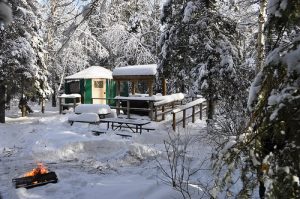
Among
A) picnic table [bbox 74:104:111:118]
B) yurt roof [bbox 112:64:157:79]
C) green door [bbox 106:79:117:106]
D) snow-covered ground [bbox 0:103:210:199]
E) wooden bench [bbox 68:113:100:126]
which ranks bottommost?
snow-covered ground [bbox 0:103:210:199]

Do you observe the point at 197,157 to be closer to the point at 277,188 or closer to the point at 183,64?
the point at 183,64

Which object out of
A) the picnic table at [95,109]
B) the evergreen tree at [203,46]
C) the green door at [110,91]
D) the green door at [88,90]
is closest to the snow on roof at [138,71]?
the picnic table at [95,109]

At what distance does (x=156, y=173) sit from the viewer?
339 inches

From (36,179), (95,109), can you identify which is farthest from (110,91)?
(36,179)

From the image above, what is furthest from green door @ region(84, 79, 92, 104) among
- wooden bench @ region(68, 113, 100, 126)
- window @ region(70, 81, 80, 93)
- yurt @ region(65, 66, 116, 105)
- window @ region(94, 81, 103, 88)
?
wooden bench @ region(68, 113, 100, 126)

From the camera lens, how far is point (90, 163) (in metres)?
9.95

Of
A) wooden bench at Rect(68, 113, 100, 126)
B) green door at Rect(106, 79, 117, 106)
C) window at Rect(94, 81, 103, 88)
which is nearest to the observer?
wooden bench at Rect(68, 113, 100, 126)

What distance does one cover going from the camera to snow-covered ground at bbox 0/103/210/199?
7099 mm

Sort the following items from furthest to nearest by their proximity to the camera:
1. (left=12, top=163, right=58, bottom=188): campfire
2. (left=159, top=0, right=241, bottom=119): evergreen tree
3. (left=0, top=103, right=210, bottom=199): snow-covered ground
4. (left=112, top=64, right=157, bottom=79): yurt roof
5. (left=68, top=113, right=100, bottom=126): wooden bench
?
(left=112, top=64, right=157, bottom=79): yurt roof, (left=68, top=113, right=100, bottom=126): wooden bench, (left=159, top=0, right=241, bottom=119): evergreen tree, (left=12, top=163, right=58, bottom=188): campfire, (left=0, top=103, right=210, bottom=199): snow-covered ground

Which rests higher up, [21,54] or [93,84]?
[21,54]

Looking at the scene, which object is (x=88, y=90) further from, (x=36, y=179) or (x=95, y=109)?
(x=36, y=179)

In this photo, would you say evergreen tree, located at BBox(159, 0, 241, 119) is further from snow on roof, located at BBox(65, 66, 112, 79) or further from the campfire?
snow on roof, located at BBox(65, 66, 112, 79)

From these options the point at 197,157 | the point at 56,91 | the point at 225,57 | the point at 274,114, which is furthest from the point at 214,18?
the point at 56,91

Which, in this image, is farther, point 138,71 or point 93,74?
point 93,74
